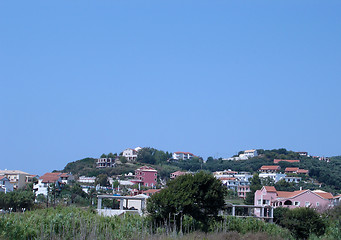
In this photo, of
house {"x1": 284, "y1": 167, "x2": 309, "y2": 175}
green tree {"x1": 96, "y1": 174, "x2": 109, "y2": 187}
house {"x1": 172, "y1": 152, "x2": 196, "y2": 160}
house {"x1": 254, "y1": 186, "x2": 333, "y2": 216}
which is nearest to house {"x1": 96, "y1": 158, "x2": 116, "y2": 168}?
green tree {"x1": 96, "y1": 174, "x2": 109, "y2": 187}

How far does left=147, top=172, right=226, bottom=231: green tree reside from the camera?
1590 cm

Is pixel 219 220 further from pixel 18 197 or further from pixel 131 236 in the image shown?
pixel 18 197

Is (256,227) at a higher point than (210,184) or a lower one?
lower

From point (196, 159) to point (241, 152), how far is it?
1594cm

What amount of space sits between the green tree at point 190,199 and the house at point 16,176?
5719 centimetres

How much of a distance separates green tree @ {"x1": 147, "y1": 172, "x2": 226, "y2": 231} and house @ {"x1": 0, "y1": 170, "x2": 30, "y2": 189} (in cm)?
5719

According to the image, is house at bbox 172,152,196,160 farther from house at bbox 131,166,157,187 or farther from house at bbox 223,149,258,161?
house at bbox 131,166,157,187

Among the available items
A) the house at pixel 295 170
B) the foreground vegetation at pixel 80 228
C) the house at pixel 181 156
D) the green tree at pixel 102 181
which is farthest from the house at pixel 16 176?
the house at pixel 181 156

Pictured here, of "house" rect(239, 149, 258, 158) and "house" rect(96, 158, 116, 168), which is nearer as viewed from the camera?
"house" rect(96, 158, 116, 168)

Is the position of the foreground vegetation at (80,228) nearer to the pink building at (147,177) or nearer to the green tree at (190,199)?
the green tree at (190,199)

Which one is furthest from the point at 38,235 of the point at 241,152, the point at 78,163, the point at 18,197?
the point at 241,152

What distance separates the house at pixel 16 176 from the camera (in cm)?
6924

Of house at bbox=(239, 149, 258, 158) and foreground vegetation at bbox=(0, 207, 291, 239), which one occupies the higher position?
house at bbox=(239, 149, 258, 158)

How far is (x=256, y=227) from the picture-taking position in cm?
1795
